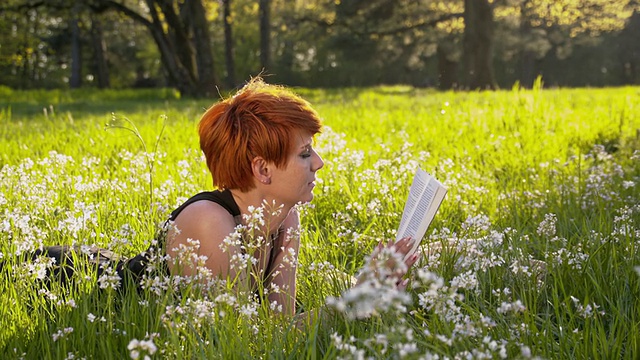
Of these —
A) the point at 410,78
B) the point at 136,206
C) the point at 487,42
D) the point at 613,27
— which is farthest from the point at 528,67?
the point at 136,206

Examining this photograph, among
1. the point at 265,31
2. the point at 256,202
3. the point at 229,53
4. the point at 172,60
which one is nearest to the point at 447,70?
the point at 265,31

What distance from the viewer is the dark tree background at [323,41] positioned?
24.1 m

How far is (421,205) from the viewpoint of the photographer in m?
3.39

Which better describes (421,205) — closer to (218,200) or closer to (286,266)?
(286,266)

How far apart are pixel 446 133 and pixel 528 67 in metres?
39.5

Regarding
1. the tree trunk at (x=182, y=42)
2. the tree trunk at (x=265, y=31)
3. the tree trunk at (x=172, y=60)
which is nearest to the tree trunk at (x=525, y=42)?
the tree trunk at (x=265, y=31)

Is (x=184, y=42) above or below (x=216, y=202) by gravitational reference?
above

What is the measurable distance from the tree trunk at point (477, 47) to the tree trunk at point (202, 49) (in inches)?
337

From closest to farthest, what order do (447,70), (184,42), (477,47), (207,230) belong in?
(207,230), (184,42), (477,47), (447,70)

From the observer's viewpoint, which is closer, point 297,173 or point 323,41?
point 297,173

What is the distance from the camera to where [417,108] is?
572 inches

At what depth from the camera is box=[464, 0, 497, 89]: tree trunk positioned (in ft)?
84.0

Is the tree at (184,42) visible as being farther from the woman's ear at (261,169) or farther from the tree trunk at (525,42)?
the woman's ear at (261,169)

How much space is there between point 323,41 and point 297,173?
34.5m
